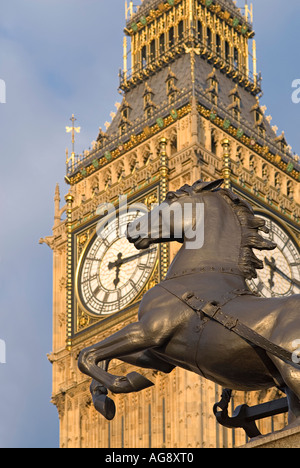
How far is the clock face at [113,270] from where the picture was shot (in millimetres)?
34209

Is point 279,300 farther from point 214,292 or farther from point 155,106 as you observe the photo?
point 155,106

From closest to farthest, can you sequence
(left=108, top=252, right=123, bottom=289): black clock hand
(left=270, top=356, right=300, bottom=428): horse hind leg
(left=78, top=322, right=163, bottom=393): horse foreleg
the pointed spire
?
(left=270, top=356, right=300, bottom=428): horse hind leg < (left=78, top=322, right=163, bottom=393): horse foreleg < (left=108, top=252, right=123, bottom=289): black clock hand < the pointed spire

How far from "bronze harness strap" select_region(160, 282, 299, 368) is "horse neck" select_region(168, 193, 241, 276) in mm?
303

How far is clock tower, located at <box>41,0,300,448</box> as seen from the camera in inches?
1304

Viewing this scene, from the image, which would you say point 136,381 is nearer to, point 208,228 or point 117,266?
point 208,228

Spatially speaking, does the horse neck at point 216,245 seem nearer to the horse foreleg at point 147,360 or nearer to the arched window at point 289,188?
the horse foreleg at point 147,360

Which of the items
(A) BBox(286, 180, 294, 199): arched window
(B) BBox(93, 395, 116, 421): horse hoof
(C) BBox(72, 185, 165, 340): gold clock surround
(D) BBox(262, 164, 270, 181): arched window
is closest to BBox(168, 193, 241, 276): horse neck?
(B) BBox(93, 395, 116, 421): horse hoof

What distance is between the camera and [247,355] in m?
9.95

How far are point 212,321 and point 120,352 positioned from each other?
749mm

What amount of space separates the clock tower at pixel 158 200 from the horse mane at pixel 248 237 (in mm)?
20638

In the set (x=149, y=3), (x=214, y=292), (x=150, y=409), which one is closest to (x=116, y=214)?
(x=150, y=409)

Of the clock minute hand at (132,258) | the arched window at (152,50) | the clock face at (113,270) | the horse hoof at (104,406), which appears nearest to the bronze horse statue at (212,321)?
the horse hoof at (104,406)

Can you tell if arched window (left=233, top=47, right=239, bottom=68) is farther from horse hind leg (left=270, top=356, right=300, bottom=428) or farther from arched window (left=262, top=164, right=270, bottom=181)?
horse hind leg (left=270, top=356, right=300, bottom=428)

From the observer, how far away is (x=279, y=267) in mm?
35156
